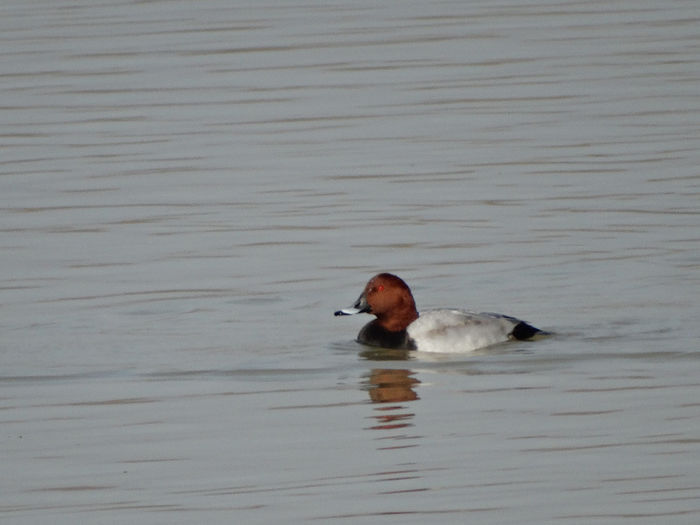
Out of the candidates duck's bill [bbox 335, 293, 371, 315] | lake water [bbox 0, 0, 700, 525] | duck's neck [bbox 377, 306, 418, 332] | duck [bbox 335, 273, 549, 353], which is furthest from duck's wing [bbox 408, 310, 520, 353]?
duck's bill [bbox 335, 293, 371, 315]

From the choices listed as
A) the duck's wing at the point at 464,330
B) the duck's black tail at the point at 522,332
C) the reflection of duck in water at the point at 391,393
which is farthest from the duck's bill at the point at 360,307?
the duck's black tail at the point at 522,332

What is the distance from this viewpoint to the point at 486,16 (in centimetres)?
2508

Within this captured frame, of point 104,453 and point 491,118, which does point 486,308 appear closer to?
point 104,453

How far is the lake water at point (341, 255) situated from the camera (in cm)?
818

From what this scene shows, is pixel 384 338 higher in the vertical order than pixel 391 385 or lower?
higher

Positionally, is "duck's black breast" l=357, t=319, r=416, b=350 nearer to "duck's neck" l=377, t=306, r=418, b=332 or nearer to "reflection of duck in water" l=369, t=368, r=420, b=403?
"duck's neck" l=377, t=306, r=418, b=332

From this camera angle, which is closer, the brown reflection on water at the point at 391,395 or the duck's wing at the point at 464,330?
the brown reflection on water at the point at 391,395

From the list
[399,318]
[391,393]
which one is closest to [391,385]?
[391,393]

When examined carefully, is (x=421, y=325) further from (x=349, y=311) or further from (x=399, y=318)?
(x=349, y=311)

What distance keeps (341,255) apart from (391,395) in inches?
168

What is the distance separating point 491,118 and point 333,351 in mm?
8469

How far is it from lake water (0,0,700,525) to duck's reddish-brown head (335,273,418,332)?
334 millimetres

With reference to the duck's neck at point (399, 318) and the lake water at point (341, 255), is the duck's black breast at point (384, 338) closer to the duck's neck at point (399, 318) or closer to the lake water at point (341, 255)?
the duck's neck at point (399, 318)

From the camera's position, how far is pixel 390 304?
11891mm
